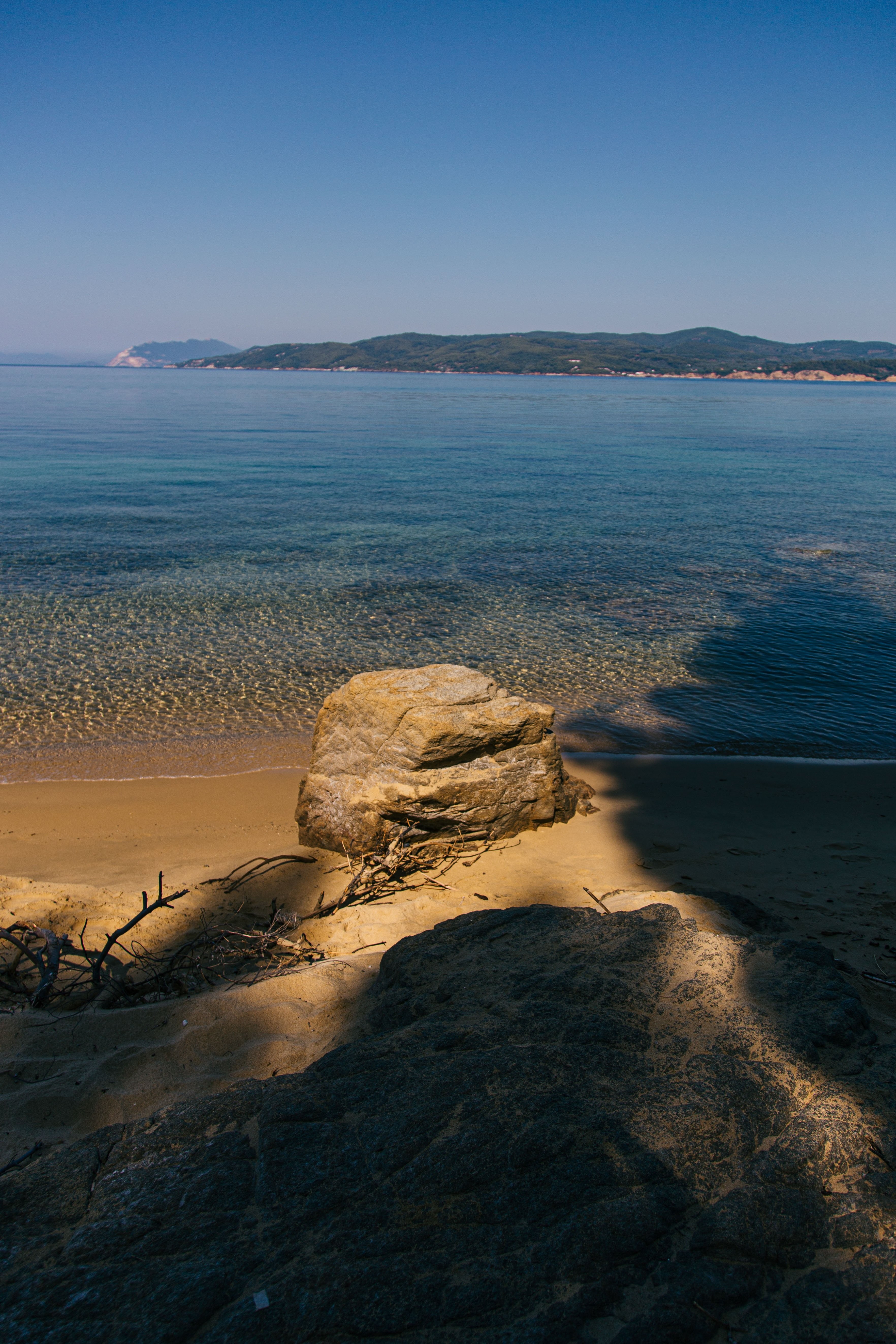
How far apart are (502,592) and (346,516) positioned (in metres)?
8.05

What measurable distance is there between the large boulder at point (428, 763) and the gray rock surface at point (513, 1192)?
2469 millimetres

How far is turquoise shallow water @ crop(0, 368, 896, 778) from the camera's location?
27.8 ft

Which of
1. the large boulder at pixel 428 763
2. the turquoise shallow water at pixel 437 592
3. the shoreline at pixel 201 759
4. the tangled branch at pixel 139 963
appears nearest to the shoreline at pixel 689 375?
A: the turquoise shallow water at pixel 437 592

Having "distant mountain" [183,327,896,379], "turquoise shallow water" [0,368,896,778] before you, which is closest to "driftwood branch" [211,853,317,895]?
"turquoise shallow water" [0,368,896,778]

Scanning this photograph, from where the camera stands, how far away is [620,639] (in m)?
11.2

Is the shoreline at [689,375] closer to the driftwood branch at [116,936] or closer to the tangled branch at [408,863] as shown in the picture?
the tangled branch at [408,863]

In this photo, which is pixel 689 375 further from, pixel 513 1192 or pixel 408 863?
pixel 513 1192

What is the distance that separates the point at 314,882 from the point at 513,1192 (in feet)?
10.7

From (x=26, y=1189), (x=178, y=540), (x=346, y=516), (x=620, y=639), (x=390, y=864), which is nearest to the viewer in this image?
(x=26, y=1189)

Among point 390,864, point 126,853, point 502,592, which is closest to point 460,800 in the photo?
point 390,864

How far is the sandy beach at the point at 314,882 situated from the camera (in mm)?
2977

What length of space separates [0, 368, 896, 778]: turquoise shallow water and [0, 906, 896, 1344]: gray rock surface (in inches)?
206

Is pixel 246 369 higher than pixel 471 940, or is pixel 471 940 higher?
pixel 246 369

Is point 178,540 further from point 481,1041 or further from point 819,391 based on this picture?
point 819,391
